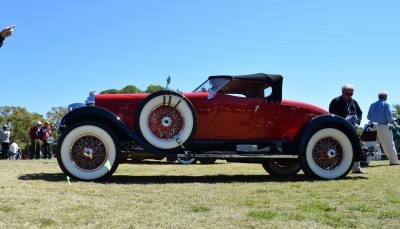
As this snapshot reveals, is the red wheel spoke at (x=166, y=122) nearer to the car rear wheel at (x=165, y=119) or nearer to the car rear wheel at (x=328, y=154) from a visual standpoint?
the car rear wheel at (x=165, y=119)

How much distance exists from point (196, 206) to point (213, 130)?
290 cm

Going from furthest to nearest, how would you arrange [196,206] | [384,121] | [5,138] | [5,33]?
[5,138], [384,121], [196,206], [5,33]

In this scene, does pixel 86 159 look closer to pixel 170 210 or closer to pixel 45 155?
pixel 170 210

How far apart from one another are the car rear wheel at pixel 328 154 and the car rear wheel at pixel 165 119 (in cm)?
200

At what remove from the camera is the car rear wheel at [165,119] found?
6426 mm

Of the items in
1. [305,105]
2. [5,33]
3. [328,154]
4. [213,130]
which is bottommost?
[328,154]

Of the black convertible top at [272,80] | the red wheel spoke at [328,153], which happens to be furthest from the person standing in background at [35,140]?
the red wheel spoke at [328,153]

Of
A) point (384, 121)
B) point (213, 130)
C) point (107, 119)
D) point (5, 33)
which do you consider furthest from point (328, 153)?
point (5, 33)

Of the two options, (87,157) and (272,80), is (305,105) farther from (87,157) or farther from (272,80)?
(87,157)

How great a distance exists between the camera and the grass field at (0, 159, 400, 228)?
3.34 meters

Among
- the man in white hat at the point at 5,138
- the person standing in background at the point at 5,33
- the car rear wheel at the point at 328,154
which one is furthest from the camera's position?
the man in white hat at the point at 5,138

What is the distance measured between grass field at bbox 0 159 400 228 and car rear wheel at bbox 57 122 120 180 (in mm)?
593

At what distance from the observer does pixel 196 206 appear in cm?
404

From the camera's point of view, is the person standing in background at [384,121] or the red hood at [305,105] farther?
the person standing in background at [384,121]
